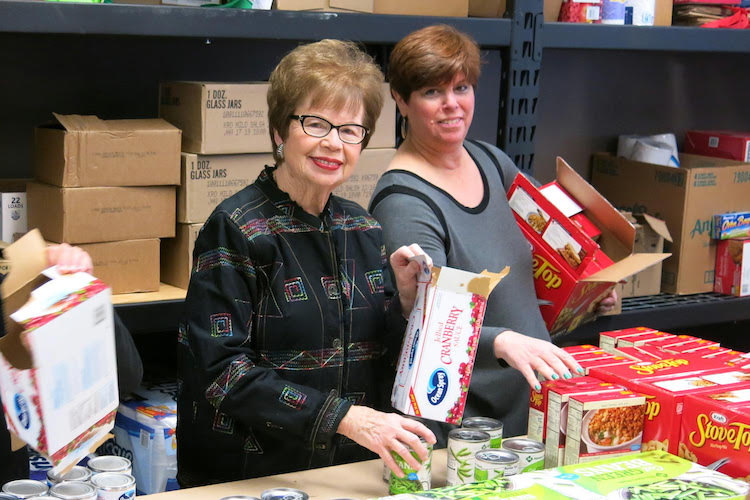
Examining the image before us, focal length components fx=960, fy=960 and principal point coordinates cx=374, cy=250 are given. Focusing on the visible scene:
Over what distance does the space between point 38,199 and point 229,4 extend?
2.10 feet

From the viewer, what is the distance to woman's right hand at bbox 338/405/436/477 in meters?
1.45

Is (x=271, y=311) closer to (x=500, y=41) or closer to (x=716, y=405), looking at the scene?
(x=716, y=405)

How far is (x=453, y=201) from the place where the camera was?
2072 millimetres

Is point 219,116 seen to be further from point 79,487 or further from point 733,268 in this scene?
point 733,268

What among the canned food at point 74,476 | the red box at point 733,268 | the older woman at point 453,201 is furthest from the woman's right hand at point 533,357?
the red box at point 733,268

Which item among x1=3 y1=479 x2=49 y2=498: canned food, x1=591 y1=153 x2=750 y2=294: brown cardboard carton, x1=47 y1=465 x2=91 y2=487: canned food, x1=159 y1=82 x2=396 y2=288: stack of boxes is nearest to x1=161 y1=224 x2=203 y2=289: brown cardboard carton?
x1=159 y1=82 x2=396 y2=288: stack of boxes

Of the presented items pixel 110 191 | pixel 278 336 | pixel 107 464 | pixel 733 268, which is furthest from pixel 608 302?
pixel 107 464

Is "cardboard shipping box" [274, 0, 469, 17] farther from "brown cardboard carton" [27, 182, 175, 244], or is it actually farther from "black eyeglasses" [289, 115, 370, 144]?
"black eyeglasses" [289, 115, 370, 144]

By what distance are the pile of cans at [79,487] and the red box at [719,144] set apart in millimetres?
2610

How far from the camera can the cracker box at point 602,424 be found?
1499 mm

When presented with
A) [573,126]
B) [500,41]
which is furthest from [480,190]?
[573,126]

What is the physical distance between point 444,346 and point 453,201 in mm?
601

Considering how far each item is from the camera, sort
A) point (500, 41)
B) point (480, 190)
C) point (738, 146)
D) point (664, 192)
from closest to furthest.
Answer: point (480, 190), point (500, 41), point (664, 192), point (738, 146)

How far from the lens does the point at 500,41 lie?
264cm
